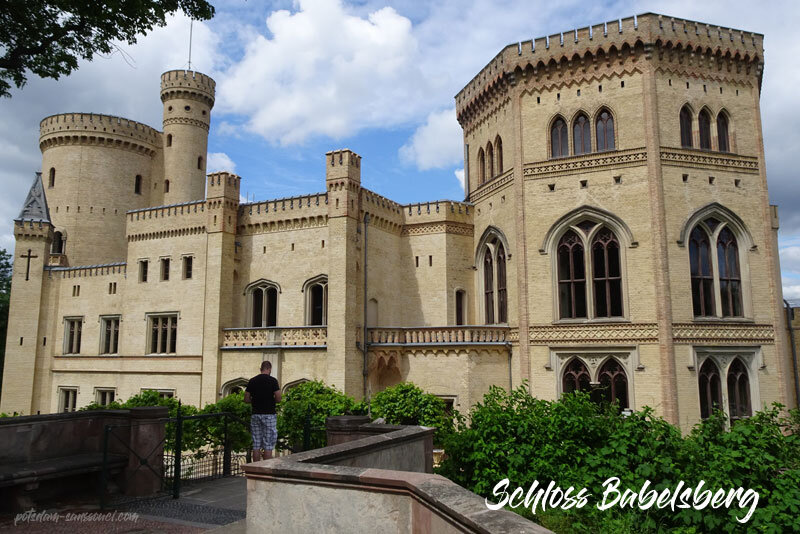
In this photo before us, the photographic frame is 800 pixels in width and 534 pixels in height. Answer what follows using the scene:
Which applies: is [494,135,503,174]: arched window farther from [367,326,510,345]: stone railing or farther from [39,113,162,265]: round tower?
[39,113,162,265]: round tower

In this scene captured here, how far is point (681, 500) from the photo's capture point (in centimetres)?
849

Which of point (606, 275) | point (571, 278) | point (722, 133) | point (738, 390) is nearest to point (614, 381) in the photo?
point (606, 275)

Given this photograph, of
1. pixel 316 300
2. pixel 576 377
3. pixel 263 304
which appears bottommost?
pixel 576 377

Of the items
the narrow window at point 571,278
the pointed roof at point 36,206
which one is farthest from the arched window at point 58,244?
the narrow window at point 571,278

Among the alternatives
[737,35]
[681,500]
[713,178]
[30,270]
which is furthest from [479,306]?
[30,270]

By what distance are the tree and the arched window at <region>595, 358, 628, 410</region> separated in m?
16.3

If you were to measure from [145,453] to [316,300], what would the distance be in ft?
51.8

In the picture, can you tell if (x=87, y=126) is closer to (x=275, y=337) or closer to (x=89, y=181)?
(x=89, y=181)

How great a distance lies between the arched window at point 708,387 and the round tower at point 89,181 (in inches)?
1255

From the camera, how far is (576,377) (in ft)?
69.2

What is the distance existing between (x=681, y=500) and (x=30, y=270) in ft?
107

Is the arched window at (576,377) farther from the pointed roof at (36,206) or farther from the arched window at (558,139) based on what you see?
the pointed roof at (36,206)

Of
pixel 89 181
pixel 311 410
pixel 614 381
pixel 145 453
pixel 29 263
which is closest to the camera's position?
pixel 145 453

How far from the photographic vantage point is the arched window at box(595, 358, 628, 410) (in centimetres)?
2045
